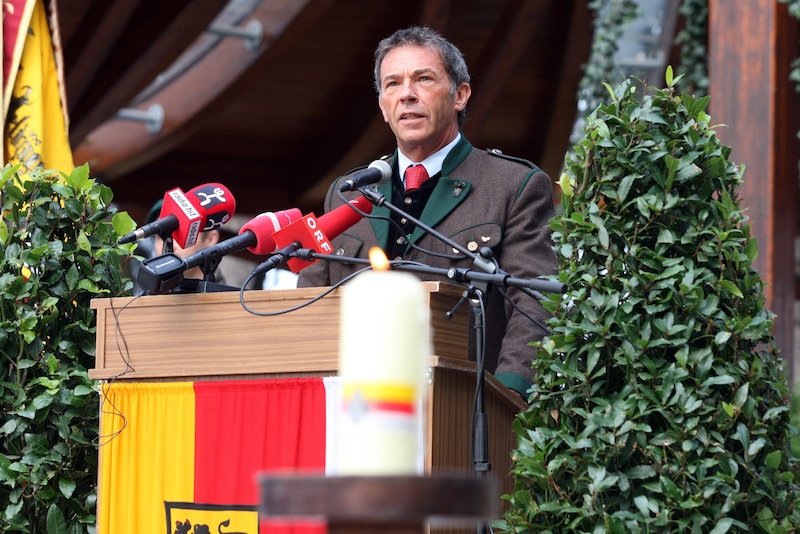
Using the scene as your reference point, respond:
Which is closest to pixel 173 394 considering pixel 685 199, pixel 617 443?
pixel 617 443

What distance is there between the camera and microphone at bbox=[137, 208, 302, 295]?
2.27 metres

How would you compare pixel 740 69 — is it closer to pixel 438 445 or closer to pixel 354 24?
pixel 354 24

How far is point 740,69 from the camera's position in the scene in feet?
17.4

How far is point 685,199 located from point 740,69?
3.32 m

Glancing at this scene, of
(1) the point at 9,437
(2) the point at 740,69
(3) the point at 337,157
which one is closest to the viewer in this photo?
(1) the point at 9,437

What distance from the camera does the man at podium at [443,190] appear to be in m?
2.75

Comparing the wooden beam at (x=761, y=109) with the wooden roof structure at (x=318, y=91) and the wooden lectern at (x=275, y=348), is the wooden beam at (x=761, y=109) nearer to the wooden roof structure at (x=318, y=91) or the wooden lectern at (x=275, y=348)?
the wooden roof structure at (x=318, y=91)

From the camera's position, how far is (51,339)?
9.32ft

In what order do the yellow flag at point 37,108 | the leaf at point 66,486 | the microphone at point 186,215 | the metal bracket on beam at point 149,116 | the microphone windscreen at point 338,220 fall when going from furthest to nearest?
the metal bracket on beam at point 149,116, the yellow flag at point 37,108, the leaf at point 66,486, the microphone windscreen at point 338,220, the microphone at point 186,215

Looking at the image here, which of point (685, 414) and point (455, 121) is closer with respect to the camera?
point (685, 414)

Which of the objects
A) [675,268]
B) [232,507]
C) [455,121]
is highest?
[455,121]

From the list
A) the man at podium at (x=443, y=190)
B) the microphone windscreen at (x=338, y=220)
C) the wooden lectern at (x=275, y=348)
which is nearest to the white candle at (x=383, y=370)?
the wooden lectern at (x=275, y=348)

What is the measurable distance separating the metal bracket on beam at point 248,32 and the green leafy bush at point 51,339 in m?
4.56

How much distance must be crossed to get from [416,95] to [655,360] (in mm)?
993
